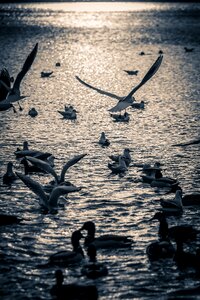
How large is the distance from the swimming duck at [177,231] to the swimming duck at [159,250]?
2.29 feet

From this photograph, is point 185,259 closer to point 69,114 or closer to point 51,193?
point 51,193

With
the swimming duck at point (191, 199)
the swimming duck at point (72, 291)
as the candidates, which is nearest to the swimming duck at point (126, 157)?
the swimming duck at point (191, 199)

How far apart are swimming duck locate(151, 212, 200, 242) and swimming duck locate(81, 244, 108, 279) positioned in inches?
73.1

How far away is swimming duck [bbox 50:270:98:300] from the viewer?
41.9 ft

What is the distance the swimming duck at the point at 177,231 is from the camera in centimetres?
1550

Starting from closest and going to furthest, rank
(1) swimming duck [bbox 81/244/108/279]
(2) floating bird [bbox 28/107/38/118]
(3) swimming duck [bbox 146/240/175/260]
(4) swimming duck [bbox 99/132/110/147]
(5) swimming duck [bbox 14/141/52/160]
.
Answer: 1. (1) swimming duck [bbox 81/244/108/279]
2. (3) swimming duck [bbox 146/240/175/260]
3. (5) swimming duck [bbox 14/141/52/160]
4. (4) swimming duck [bbox 99/132/110/147]
5. (2) floating bird [bbox 28/107/38/118]

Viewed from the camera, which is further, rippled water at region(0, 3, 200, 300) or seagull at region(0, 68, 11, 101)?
seagull at region(0, 68, 11, 101)

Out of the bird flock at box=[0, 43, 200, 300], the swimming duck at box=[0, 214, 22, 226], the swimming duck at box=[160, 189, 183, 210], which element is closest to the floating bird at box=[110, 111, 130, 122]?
the bird flock at box=[0, 43, 200, 300]

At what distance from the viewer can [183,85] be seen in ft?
132

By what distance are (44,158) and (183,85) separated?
19.4 m

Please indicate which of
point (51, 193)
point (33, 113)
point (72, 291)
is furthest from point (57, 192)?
point (33, 113)

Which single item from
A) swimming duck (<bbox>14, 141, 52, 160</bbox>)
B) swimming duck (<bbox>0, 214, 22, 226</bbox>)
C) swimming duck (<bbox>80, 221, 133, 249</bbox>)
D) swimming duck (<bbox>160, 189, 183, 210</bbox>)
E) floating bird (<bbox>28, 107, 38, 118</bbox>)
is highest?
floating bird (<bbox>28, 107, 38, 118</bbox>)

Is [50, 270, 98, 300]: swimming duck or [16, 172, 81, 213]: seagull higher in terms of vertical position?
[16, 172, 81, 213]: seagull

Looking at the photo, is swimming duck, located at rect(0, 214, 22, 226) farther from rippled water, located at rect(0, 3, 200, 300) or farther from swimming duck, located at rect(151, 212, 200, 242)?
swimming duck, located at rect(151, 212, 200, 242)
